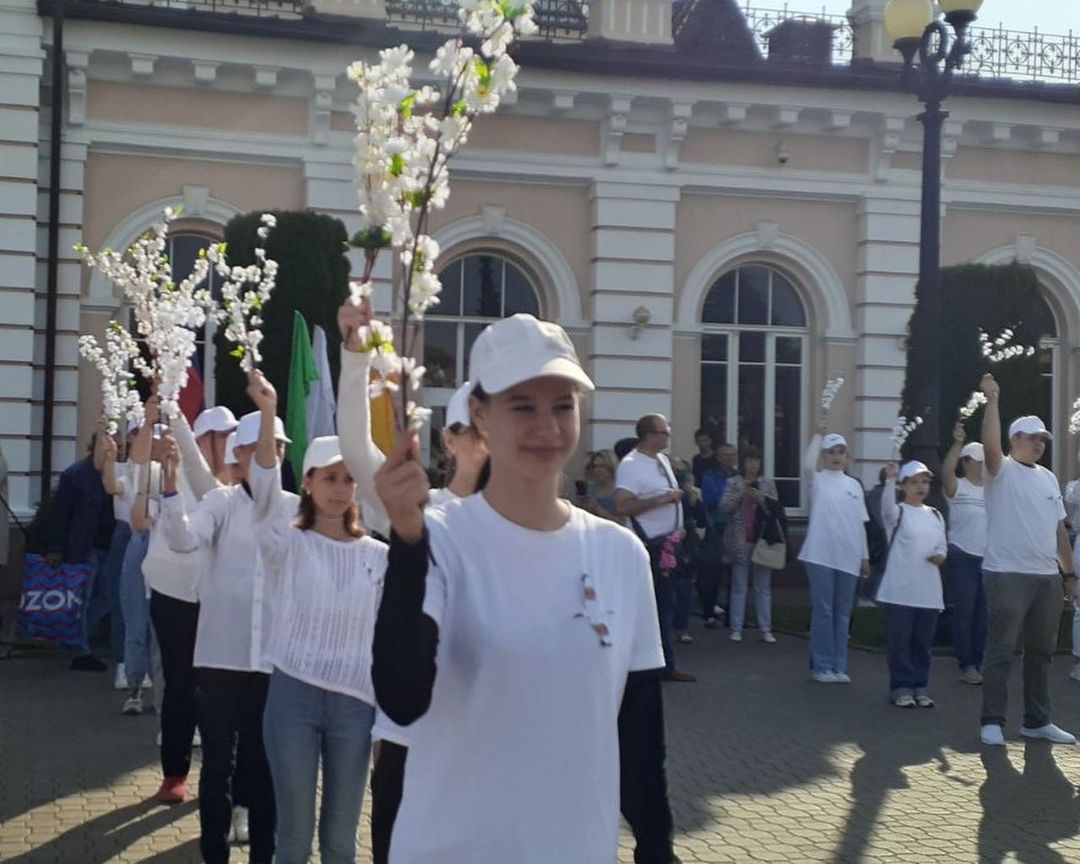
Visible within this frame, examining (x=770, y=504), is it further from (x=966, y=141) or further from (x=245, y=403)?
(x=966, y=141)

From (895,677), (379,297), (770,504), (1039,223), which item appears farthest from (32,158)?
(1039,223)

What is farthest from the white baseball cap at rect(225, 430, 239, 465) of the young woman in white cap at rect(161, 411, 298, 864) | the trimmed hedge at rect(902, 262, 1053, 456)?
the trimmed hedge at rect(902, 262, 1053, 456)

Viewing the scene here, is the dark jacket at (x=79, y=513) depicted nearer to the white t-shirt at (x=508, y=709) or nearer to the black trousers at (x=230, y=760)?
the black trousers at (x=230, y=760)

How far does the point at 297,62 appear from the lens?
61.4 ft

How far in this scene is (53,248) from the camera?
18.1 meters

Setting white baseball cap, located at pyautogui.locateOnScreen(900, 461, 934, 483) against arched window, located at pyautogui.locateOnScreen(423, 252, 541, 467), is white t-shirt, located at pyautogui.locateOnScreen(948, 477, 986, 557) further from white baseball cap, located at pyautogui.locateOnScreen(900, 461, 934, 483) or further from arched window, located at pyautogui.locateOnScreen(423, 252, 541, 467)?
arched window, located at pyautogui.locateOnScreen(423, 252, 541, 467)

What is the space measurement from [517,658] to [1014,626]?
7.93m

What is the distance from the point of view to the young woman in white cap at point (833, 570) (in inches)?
523

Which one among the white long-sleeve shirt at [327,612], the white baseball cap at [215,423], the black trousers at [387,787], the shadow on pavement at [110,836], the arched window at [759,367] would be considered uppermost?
the arched window at [759,367]

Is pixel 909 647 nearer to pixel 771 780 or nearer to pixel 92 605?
pixel 771 780

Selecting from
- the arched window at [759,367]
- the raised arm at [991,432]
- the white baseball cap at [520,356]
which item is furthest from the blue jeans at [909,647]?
the white baseball cap at [520,356]

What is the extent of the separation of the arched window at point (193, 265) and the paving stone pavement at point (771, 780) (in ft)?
19.5

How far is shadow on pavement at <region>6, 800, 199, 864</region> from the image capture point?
7.29 metres

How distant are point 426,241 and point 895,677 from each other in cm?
987
